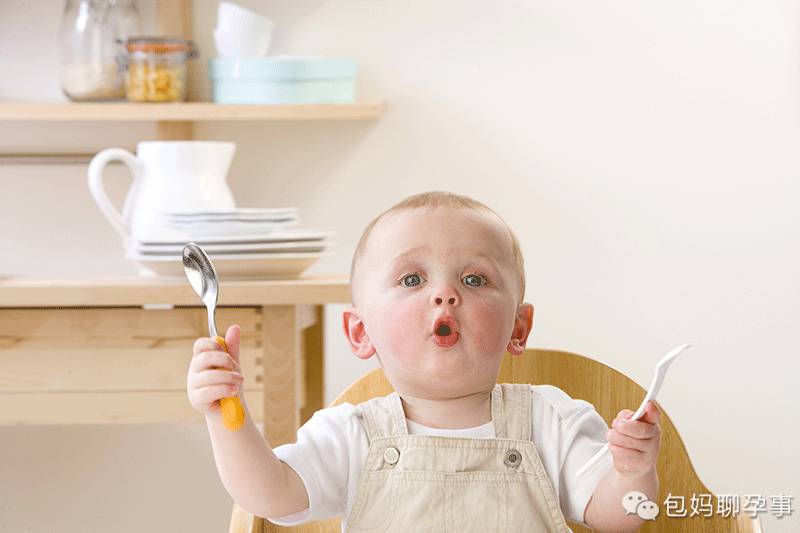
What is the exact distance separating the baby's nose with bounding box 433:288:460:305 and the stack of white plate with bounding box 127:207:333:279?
744mm

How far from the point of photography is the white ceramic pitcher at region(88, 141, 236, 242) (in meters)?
1.75

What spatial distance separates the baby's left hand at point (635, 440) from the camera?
0.83m

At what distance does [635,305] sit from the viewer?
206cm

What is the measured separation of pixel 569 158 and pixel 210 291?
1.25 metres

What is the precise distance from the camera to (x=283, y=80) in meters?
1.84

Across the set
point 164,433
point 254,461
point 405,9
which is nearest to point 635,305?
point 405,9

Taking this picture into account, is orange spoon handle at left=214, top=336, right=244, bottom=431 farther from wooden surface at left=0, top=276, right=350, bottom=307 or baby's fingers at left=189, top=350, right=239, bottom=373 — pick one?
wooden surface at left=0, top=276, right=350, bottom=307

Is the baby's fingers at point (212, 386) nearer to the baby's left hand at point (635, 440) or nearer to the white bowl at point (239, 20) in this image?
the baby's left hand at point (635, 440)

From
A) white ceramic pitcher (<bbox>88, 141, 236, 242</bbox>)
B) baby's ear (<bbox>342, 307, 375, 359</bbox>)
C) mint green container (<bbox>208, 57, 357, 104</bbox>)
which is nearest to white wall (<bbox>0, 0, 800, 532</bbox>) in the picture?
mint green container (<bbox>208, 57, 357, 104</bbox>)

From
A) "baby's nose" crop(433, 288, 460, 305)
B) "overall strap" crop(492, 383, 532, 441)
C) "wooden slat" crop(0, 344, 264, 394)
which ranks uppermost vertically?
"baby's nose" crop(433, 288, 460, 305)

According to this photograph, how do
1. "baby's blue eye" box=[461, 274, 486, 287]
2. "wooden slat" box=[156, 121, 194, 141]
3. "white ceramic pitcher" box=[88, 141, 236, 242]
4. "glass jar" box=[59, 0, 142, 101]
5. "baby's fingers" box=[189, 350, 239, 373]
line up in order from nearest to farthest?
"baby's fingers" box=[189, 350, 239, 373], "baby's blue eye" box=[461, 274, 486, 287], "white ceramic pitcher" box=[88, 141, 236, 242], "glass jar" box=[59, 0, 142, 101], "wooden slat" box=[156, 121, 194, 141]

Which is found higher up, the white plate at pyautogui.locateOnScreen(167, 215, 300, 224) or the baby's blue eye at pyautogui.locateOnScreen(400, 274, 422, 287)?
the baby's blue eye at pyautogui.locateOnScreen(400, 274, 422, 287)

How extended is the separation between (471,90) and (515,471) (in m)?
1.20

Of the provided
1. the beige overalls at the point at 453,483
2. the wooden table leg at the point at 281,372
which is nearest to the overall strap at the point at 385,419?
the beige overalls at the point at 453,483
